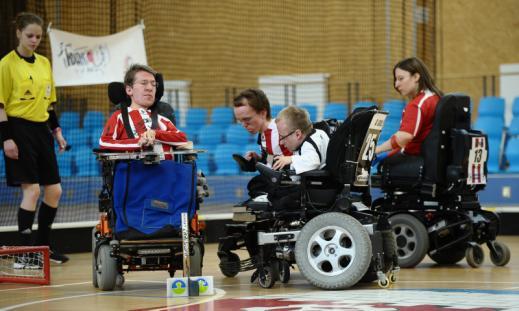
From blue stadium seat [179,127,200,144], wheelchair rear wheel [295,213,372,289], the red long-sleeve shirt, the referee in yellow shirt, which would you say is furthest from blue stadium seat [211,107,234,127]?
wheelchair rear wheel [295,213,372,289]

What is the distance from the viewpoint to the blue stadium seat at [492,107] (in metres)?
12.3

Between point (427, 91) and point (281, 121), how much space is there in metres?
1.64

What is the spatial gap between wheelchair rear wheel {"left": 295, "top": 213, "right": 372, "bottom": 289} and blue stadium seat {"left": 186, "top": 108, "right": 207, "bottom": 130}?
8.28 metres

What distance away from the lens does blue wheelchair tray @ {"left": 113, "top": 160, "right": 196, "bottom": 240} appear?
17.3 feet

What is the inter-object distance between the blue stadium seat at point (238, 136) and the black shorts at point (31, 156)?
5.94m

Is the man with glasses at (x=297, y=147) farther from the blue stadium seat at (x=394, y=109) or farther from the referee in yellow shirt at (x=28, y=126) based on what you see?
the blue stadium seat at (x=394, y=109)

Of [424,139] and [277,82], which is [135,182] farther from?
[277,82]

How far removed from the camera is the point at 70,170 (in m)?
12.1

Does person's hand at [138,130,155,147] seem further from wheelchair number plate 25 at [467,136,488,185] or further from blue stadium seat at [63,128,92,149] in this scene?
blue stadium seat at [63,128,92,149]

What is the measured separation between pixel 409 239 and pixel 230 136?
6.42 metres

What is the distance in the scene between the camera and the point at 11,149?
682 cm

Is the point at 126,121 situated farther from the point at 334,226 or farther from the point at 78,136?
the point at 78,136

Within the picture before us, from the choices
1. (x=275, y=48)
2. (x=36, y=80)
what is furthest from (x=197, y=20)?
(x=36, y=80)

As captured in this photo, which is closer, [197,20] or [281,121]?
[281,121]
